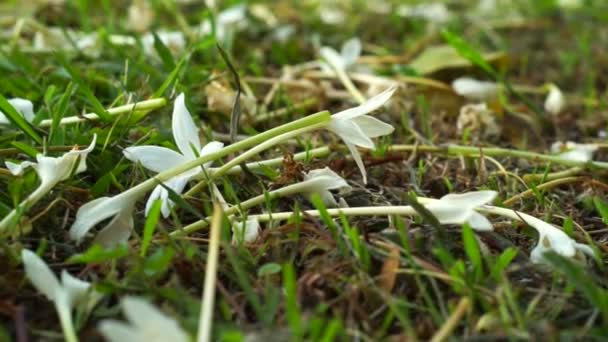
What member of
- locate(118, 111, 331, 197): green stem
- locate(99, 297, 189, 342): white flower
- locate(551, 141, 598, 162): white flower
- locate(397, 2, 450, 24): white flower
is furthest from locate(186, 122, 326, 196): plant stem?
locate(397, 2, 450, 24): white flower

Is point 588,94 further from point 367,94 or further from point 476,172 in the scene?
point 476,172

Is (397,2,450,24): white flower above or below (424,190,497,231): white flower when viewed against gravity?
below

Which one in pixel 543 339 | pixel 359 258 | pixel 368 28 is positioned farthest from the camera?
pixel 368 28

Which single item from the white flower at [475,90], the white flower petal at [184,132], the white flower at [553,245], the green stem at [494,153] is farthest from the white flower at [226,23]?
the white flower at [553,245]

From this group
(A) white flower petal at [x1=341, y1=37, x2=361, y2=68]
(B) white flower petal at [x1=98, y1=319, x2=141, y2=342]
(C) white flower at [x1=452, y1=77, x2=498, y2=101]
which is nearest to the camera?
(B) white flower petal at [x1=98, y1=319, x2=141, y2=342]

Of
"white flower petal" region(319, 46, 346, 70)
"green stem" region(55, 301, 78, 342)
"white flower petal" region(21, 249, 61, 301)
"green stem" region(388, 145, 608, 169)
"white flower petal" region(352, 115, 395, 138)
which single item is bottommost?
"green stem" region(388, 145, 608, 169)

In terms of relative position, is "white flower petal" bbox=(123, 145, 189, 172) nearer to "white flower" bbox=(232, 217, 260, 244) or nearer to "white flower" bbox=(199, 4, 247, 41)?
"white flower" bbox=(232, 217, 260, 244)

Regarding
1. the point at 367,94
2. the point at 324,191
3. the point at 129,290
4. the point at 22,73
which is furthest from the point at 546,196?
the point at 22,73
